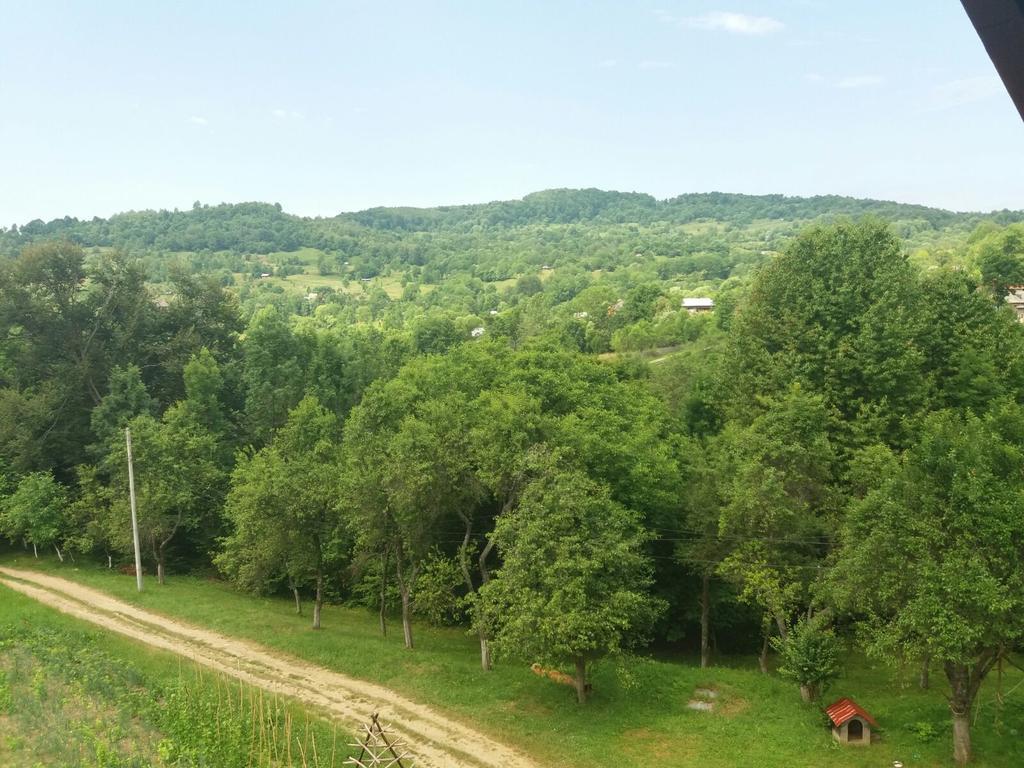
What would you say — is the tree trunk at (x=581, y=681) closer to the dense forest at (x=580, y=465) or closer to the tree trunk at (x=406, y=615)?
the dense forest at (x=580, y=465)

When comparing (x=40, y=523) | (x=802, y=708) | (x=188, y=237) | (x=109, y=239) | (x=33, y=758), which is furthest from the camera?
(x=188, y=237)

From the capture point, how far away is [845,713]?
18.4m

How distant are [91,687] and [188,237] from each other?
605 feet

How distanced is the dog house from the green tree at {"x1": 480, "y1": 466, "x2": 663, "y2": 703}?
508cm

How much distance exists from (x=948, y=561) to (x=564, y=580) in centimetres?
870

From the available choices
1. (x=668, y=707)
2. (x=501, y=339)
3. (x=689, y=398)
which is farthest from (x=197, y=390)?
(x=668, y=707)

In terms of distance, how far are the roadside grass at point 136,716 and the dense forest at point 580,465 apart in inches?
221

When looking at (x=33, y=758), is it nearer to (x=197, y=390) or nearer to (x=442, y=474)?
(x=442, y=474)

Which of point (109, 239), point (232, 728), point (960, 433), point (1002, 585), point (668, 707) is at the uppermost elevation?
point (109, 239)

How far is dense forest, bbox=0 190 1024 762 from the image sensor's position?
1800 centimetres

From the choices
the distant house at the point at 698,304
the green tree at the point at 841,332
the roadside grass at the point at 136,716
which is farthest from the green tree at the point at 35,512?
the distant house at the point at 698,304

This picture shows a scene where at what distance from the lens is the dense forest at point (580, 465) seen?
18000 millimetres

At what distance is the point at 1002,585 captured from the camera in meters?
15.5

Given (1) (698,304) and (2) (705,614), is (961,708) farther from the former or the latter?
(1) (698,304)
